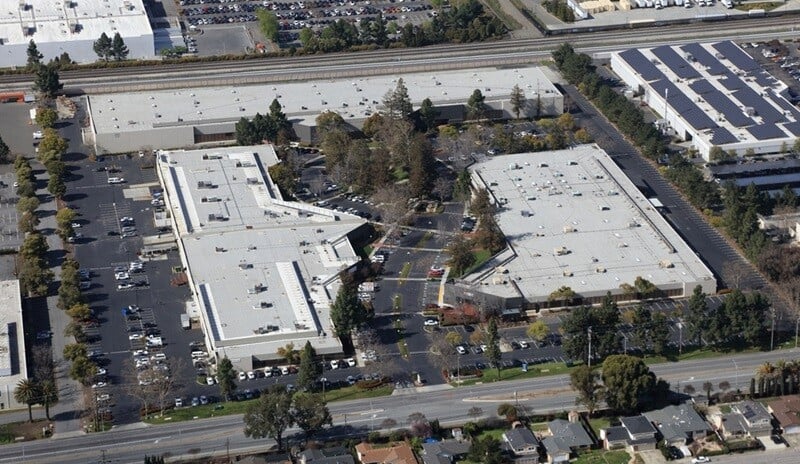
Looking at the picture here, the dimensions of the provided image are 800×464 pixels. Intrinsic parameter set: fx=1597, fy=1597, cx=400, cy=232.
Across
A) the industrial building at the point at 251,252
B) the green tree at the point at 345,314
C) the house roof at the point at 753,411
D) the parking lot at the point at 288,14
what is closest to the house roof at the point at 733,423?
the house roof at the point at 753,411

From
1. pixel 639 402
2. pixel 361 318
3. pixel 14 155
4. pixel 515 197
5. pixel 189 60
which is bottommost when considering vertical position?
pixel 639 402

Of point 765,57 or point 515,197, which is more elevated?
point 765,57

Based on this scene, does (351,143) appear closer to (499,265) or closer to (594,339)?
(499,265)

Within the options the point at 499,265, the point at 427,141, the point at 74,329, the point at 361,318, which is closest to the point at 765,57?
the point at 427,141

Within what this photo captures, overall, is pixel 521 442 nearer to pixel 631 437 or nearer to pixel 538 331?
pixel 631 437

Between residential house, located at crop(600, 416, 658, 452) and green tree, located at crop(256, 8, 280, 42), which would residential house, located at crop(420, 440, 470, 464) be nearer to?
residential house, located at crop(600, 416, 658, 452)

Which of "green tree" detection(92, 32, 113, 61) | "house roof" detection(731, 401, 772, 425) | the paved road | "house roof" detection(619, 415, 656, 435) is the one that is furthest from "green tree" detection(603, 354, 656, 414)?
"green tree" detection(92, 32, 113, 61)
